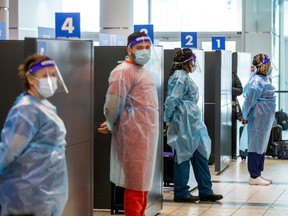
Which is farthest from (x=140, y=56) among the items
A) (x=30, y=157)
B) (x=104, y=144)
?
(x=30, y=157)

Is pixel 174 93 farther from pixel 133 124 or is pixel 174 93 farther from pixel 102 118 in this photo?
pixel 133 124

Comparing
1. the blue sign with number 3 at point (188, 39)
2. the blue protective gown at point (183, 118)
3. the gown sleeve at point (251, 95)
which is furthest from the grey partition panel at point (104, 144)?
the blue sign with number 3 at point (188, 39)

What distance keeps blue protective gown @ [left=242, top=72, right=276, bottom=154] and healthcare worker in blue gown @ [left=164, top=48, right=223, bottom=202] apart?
1.48m

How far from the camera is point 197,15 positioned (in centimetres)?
1838

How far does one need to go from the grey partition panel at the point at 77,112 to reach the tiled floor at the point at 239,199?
1.82m

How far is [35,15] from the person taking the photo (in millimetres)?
14328

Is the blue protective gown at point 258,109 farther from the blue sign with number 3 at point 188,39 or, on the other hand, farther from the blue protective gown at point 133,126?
the blue protective gown at point 133,126

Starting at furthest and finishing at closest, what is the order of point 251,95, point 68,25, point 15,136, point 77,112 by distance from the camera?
point 251,95, point 68,25, point 77,112, point 15,136

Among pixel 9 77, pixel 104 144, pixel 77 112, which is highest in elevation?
pixel 9 77

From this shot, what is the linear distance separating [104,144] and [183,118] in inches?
36.7

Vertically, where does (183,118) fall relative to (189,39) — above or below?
below

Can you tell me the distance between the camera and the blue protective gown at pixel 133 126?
20.3 feet

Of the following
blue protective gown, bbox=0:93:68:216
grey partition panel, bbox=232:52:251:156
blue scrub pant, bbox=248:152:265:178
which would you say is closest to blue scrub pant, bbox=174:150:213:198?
blue scrub pant, bbox=248:152:265:178

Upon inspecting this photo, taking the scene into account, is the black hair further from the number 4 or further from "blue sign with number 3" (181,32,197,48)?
"blue sign with number 3" (181,32,197,48)
